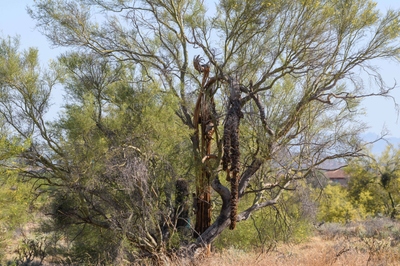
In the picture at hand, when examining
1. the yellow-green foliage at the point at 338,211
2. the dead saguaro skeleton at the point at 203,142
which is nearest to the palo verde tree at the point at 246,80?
the dead saguaro skeleton at the point at 203,142

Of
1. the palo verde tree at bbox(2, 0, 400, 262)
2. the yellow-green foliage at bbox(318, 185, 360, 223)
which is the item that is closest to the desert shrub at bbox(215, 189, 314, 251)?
the palo verde tree at bbox(2, 0, 400, 262)

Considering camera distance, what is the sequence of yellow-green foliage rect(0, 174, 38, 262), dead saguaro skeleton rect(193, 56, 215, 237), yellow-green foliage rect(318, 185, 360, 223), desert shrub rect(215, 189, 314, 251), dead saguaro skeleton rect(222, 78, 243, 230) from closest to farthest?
1. dead saguaro skeleton rect(222, 78, 243, 230)
2. yellow-green foliage rect(0, 174, 38, 262)
3. dead saguaro skeleton rect(193, 56, 215, 237)
4. desert shrub rect(215, 189, 314, 251)
5. yellow-green foliage rect(318, 185, 360, 223)

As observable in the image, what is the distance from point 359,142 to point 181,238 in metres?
5.29

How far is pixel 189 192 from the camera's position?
15.4 m

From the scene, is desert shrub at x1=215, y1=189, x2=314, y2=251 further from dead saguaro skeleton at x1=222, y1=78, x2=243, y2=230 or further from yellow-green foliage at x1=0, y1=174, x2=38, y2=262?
yellow-green foliage at x1=0, y1=174, x2=38, y2=262

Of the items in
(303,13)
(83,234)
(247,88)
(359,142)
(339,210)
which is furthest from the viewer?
(339,210)

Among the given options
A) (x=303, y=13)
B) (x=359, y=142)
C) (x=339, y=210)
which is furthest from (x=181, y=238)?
(x=339, y=210)

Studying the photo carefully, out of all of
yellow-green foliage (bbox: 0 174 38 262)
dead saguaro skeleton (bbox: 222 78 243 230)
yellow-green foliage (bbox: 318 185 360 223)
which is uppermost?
yellow-green foliage (bbox: 318 185 360 223)

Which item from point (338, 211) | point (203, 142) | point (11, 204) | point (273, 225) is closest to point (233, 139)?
point (203, 142)

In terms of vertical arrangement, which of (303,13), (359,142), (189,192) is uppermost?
(303,13)

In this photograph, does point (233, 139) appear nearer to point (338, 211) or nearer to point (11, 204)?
point (11, 204)

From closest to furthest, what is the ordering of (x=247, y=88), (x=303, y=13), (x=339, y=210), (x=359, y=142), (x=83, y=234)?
1. (x=303, y=13)
2. (x=247, y=88)
3. (x=359, y=142)
4. (x=83, y=234)
5. (x=339, y=210)

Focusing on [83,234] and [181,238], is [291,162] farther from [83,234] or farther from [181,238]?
[83,234]

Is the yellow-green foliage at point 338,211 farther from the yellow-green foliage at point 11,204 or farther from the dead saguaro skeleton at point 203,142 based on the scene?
the yellow-green foliage at point 11,204
